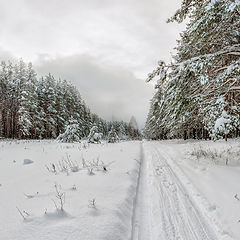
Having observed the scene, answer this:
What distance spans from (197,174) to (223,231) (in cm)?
295

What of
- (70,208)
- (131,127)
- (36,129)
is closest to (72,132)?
(36,129)

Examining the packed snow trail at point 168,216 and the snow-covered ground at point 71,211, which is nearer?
the snow-covered ground at point 71,211

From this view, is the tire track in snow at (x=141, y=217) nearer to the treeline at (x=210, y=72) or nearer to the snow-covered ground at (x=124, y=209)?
the snow-covered ground at (x=124, y=209)

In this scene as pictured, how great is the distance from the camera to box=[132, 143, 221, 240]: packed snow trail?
89.7 inches

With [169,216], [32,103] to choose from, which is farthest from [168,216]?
[32,103]

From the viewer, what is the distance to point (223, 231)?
2340 millimetres

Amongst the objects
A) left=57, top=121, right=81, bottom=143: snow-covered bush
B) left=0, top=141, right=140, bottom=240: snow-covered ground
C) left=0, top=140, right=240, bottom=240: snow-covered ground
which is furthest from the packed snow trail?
left=57, top=121, right=81, bottom=143: snow-covered bush

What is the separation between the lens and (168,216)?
273 centimetres

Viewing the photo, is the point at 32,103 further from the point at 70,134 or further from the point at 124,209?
the point at 124,209

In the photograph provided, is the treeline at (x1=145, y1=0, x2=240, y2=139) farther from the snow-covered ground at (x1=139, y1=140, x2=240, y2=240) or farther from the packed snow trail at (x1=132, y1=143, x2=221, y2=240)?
the packed snow trail at (x1=132, y1=143, x2=221, y2=240)

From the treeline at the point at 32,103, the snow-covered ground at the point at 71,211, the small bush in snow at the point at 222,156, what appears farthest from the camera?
the treeline at the point at 32,103

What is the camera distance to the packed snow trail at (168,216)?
228 cm

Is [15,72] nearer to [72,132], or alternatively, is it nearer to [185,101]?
[72,132]

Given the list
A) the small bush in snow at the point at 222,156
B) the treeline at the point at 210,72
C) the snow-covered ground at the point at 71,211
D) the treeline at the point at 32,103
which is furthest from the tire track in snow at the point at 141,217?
the treeline at the point at 32,103
